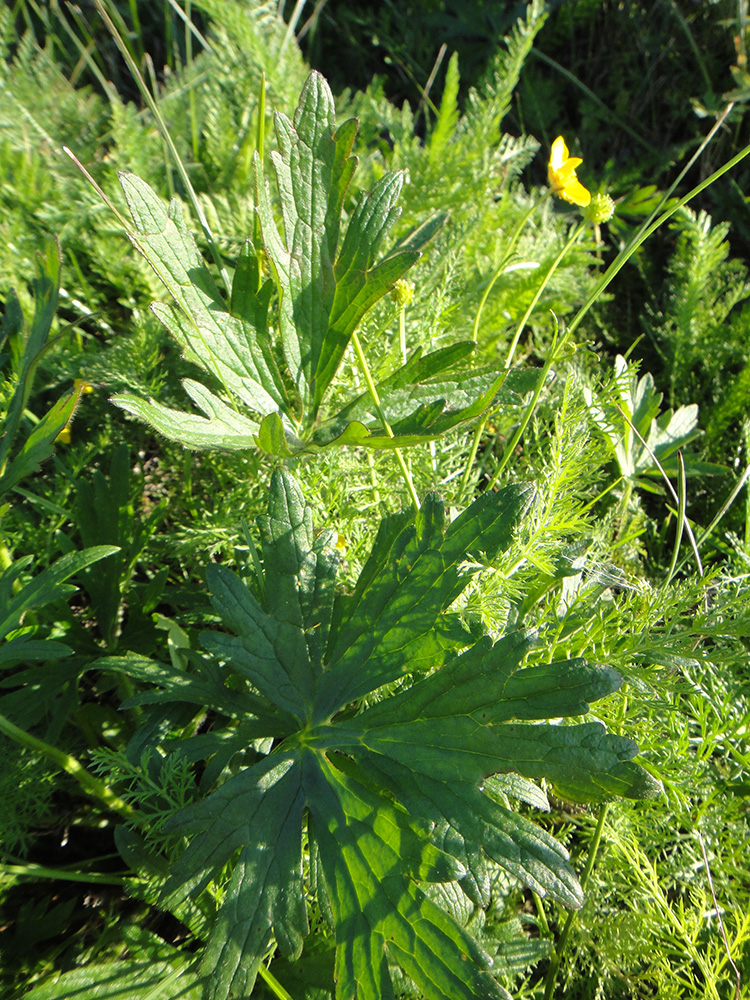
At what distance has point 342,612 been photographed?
1.20 metres

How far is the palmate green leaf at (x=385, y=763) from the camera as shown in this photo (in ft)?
3.25

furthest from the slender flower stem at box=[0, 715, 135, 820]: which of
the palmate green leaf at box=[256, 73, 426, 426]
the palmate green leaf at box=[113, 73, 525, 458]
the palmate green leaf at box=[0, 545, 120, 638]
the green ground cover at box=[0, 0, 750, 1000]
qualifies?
the palmate green leaf at box=[256, 73, 426, 426]

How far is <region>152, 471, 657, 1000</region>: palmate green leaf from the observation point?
3.25 feet

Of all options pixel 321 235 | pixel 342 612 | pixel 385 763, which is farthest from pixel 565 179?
pixel 385 763

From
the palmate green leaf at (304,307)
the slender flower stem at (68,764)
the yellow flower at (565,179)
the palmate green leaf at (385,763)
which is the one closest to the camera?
the palmate green leaf at (385,763)

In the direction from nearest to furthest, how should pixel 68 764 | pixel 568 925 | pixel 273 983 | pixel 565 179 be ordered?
pixel 273 983, pixel 68 764, pixel 568 925, pixel 565 179

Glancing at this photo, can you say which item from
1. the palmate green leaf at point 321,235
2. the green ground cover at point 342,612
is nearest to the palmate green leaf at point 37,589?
the green ground cover at point 342,612

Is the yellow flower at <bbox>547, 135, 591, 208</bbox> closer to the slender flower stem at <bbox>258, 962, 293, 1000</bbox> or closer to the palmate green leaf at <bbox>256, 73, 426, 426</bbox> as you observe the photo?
the palmate green leaf at <bbox>256, 73, 426, 426</bbox>

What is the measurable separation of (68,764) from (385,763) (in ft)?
1.78

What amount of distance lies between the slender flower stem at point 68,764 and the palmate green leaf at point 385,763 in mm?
218

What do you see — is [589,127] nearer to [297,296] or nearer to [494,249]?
[494,249]

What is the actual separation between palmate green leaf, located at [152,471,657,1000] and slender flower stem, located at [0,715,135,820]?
218 mm

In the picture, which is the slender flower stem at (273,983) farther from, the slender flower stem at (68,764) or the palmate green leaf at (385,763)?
the slender flower stem at (68,764)

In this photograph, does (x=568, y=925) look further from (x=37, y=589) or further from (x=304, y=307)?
(x=304, y=307)
